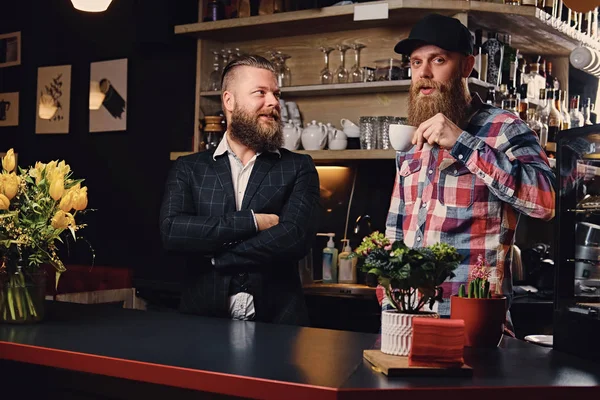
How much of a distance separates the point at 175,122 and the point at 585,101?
8.63 ft

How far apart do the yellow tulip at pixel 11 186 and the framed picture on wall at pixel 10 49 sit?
413 centimetres

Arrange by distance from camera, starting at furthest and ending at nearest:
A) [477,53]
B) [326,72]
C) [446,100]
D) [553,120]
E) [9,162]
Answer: [553,120]
[326,72]
[477,53]
[446,100]
[9,162]

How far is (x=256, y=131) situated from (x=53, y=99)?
11.0ft

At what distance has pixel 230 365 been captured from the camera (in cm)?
172

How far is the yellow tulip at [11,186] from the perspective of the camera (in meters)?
2.25

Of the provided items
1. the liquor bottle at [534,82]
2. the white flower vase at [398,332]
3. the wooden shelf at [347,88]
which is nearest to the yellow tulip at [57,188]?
the white flower vase at [398,332]

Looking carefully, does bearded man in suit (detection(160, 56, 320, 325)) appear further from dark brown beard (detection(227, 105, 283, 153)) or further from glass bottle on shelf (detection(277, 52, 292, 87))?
glass bottle on shelf (detection(277, 52, 292, 87))

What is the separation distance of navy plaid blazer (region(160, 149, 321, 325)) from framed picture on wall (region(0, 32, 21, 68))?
3590 millimetres

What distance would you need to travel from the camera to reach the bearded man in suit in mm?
2768

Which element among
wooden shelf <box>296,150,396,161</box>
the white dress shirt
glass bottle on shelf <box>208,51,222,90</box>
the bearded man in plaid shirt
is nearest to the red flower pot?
the bearded man in plaid shirt

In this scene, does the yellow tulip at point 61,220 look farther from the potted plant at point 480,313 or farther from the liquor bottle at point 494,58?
the liquor bottle at point 494,58

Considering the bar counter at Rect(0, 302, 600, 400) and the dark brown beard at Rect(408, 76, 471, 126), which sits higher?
the dark brown beard at Rect(408, 76, 471, 126)

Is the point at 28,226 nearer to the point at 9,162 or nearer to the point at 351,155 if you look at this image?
the point at 9,162

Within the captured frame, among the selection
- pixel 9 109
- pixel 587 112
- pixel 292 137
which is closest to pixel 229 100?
pixel 292 137
